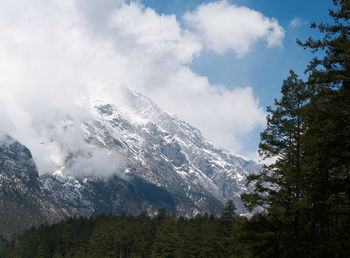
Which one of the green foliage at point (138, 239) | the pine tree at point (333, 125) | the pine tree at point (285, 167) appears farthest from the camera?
the green foliage at point (138, 239)

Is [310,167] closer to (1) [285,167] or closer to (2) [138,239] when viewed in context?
(1) [285,167]

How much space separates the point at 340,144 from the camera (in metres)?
14.1

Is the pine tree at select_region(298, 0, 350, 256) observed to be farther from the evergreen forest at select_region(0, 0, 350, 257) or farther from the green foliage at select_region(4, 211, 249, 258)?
the green foliage at select_region(4, 211, 249, 258)

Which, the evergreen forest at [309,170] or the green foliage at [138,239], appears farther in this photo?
the green foliage at [138,239]

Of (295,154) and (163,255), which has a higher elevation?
(295,154)

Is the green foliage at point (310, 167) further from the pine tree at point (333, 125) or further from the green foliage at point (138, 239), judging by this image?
the green foliage at point (138, 239)

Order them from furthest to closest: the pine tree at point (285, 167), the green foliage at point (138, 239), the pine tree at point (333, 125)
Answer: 1. the green foliage at point (138, 239)
2. the pine tree at point (285, 167)
3. the pine tree at point (333, 125)

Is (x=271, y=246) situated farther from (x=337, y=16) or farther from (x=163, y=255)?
(x=163, y=255)

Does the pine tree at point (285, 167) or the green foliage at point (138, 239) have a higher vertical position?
the pine tree at point (285, 167)

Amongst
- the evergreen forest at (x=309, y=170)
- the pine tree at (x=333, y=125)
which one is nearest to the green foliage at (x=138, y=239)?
the evergreen forest at (x=309, y=170)

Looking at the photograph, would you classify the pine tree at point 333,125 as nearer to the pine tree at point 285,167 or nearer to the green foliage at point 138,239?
the pine tree at point 285,167

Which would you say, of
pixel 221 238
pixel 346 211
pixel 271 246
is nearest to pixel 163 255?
pixel 221 238

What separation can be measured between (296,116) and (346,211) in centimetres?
904

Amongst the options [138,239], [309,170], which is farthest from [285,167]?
[138,239]
